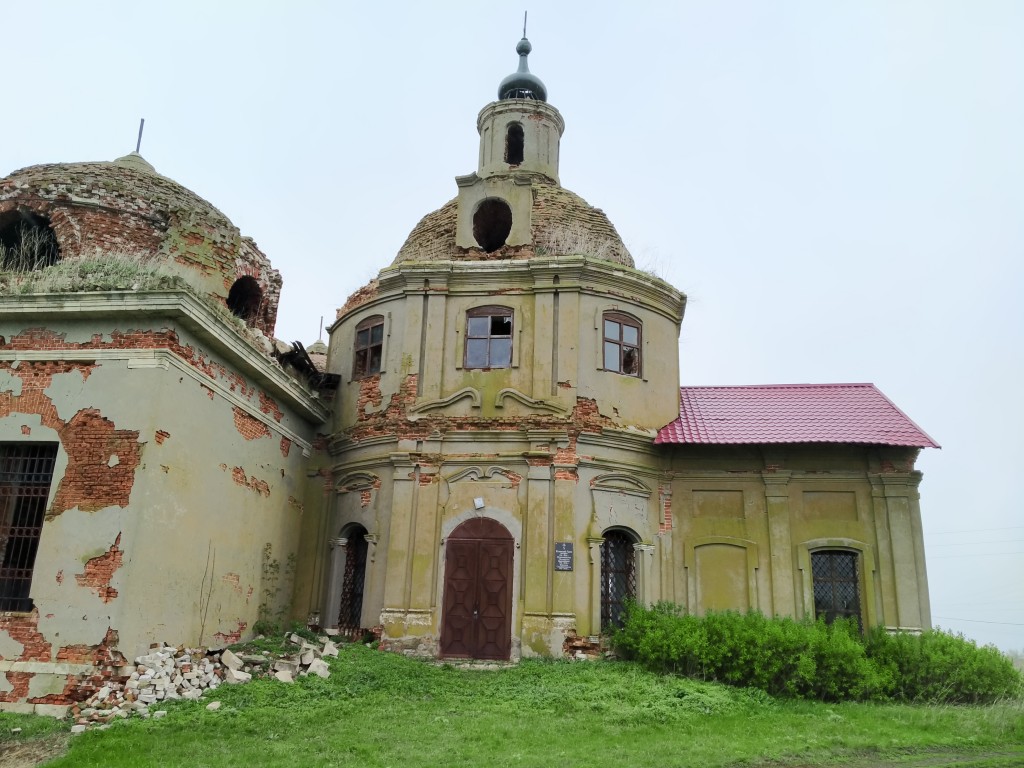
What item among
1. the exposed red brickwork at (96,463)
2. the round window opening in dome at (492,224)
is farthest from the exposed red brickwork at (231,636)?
the round window opening in dome at (492,224)

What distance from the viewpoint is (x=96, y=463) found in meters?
12.1

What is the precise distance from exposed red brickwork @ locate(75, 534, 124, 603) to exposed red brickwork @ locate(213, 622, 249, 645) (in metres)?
2.82

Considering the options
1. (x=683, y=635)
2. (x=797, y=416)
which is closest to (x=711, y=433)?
(x=797, y=416)

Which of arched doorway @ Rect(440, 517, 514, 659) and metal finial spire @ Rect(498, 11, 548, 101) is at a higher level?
metal finial spire @ Rect(498, 11, 548, 101)

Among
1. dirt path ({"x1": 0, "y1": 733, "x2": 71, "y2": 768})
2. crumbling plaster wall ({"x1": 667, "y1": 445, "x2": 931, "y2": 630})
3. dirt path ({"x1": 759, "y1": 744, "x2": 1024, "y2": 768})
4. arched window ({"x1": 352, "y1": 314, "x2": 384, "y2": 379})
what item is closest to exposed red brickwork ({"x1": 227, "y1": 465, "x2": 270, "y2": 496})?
arched window ({"x1": 352, "y1": 314, "x2": 384, "y2": 379})

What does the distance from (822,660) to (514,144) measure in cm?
1485

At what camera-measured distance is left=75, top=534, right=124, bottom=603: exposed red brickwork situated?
1149 cm

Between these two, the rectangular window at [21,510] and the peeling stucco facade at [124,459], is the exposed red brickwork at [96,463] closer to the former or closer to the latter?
the peeling stucco facade at [124,459]

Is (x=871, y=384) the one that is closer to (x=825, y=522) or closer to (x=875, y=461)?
(x=875, y=461)

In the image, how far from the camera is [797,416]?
60.6 ft

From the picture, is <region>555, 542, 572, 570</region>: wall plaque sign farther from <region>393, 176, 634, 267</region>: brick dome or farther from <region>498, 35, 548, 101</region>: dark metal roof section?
<region>498, 35, 548, 101</region>: dark metal roof section

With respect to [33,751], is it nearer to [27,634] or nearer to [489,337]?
[27,634]

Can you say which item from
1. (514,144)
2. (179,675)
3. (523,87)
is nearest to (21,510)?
(179,675)

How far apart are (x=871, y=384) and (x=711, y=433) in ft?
16.4
